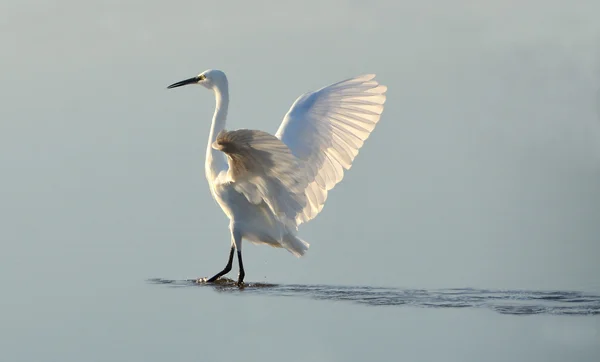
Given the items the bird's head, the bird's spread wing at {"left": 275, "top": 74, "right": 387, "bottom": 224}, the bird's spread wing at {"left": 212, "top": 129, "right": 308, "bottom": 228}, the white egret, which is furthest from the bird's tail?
the bird's head

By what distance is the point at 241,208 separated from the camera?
15672 mm

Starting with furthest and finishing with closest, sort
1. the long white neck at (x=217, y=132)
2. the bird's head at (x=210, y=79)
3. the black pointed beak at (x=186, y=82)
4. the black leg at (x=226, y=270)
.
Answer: the black pointed beak at (x=186, y=82) → the bird's head at (x=210, y=79) → the black leg at (x=226, y=270) → the long white neck at (x=217, y=132)

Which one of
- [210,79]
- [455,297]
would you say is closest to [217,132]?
[210,79]

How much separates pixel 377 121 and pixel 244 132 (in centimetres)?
320

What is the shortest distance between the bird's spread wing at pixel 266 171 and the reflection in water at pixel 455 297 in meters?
0.93

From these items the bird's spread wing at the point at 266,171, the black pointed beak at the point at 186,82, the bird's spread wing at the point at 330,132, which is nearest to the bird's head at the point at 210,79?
the black pointed beak at the point at 186,82

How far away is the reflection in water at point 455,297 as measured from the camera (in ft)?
44.5

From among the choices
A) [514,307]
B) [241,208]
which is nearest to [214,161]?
[241,208]

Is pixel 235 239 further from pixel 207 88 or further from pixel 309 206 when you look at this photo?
pixel 207 88

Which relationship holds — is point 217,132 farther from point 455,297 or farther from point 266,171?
point 455,297

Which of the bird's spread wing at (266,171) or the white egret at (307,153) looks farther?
the white egret at (307,153)

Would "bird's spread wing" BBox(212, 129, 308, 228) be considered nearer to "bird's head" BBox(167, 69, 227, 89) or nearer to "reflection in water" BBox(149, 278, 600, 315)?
"reflection in water" BBox(149, 278, 600, 315)

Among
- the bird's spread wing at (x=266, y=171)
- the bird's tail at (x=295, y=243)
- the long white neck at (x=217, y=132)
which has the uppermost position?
the long white neck at (x=217, y=132)

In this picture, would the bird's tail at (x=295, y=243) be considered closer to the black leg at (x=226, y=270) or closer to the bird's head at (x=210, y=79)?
the black leg at (x=226, y=270)
